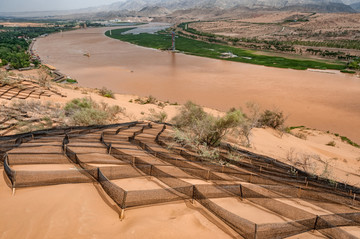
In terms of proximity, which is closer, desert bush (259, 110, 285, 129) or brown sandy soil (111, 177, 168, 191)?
brown sandy soil (111, 177, 168, 191)

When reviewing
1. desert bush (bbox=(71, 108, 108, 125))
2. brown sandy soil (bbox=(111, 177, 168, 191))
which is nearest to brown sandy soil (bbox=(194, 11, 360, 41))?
desert bush (bbox=(71, 108, 108, 125))

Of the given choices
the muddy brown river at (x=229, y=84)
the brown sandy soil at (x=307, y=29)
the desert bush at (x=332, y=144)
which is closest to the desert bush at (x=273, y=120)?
the desert bush at (x=332, y=144)

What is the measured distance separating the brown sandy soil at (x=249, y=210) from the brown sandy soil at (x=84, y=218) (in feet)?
1.88

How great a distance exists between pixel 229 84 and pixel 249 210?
2743cm

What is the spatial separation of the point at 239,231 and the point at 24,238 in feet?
10.8

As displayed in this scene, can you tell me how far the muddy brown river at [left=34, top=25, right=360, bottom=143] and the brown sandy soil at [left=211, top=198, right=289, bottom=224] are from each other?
1685cm

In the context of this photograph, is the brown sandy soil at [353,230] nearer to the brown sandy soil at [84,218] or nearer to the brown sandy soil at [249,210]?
the brown sandy soil at [249,210]

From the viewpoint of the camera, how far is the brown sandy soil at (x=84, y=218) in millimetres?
3428

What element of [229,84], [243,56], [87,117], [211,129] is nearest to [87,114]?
[87,117]

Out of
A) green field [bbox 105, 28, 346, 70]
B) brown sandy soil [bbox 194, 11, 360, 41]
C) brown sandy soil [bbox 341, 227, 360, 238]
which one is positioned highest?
brown sandy soil [bbox 194, 11, 360, 41]

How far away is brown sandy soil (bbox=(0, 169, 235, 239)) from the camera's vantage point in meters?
3.43

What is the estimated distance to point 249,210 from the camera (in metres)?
4.26

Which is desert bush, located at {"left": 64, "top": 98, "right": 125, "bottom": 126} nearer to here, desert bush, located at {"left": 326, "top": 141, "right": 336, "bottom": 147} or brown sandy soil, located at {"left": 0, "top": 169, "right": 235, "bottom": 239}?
brown sandy soil, located at {"left": 0, "top": 169, "right": 235, "bottom": 239}

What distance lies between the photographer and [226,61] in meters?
44.0
